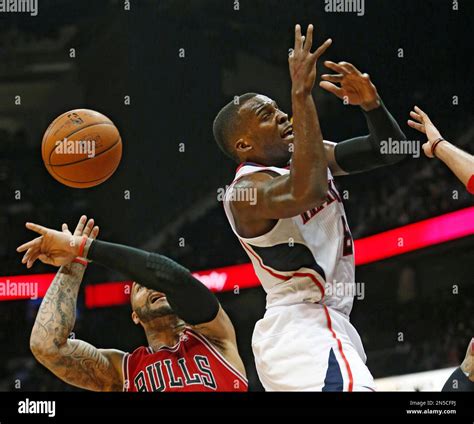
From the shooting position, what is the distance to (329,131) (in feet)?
17.3

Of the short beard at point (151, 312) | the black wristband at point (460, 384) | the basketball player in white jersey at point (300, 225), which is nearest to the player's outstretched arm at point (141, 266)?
the short beard at point (151, 312)

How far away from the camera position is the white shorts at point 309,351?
3246mm

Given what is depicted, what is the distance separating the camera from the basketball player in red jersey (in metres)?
4.25

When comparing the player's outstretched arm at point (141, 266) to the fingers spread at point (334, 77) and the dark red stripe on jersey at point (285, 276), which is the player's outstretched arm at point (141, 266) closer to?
the dark red stripe on jersey at point (285, 276)

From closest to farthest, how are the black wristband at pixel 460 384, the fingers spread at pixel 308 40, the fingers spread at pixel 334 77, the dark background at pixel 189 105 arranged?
the fingers spread at pixel 308 40, the fingers spread at pixel 334 77, the black wristband at pixel 460 384, the dark background at pixel 189 105

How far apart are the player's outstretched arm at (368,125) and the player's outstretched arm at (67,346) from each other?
1195mm

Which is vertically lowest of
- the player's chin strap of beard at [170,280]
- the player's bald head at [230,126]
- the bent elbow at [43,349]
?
the bent elbow at [43,349]

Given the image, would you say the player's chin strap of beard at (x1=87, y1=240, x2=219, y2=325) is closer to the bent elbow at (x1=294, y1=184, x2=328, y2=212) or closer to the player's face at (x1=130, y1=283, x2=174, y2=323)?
the player's face at (x1=130, y1=283, x2=174, y2=323)

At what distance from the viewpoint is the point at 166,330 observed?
442 cm

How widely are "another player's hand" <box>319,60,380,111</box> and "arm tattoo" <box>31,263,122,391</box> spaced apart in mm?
1568

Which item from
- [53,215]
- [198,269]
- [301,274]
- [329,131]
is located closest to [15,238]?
[53,215]
